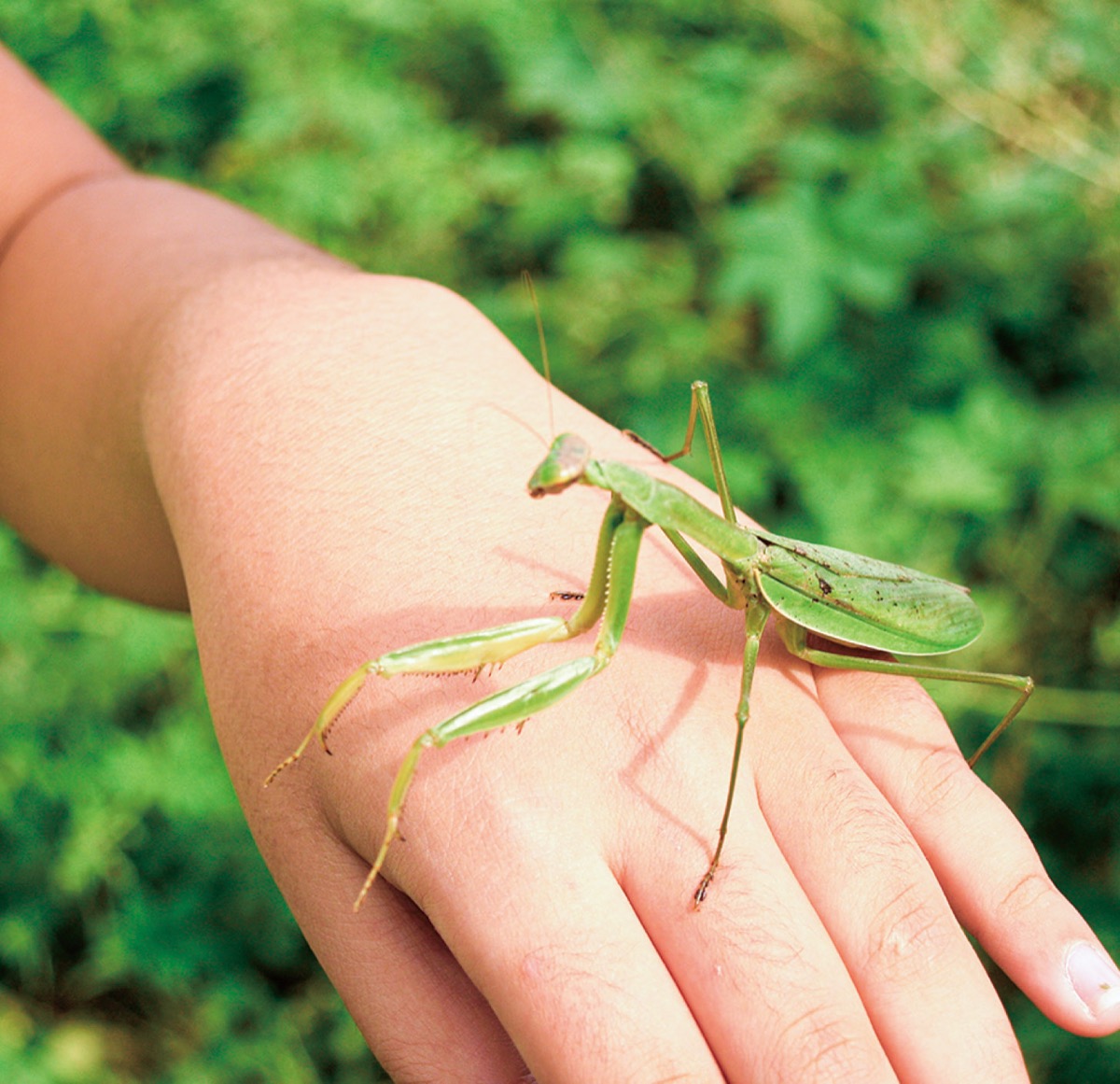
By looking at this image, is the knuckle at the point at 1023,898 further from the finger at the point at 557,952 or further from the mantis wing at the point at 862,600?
the finger at the point at 557,952

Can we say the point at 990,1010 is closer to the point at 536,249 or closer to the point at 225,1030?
the point at 225,1030

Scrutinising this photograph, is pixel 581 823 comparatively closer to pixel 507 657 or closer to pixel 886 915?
pixel 507 657

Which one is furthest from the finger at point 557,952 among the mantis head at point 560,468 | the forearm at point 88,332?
the forearm at point 88,332

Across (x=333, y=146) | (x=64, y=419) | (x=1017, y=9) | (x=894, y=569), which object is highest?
(x=1017, y=9)

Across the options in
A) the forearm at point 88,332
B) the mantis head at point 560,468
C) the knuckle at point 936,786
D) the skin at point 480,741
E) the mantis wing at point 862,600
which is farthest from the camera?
the forearm at point 88,332

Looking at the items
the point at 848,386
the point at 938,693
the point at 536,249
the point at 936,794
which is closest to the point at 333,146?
the point at 536,249
